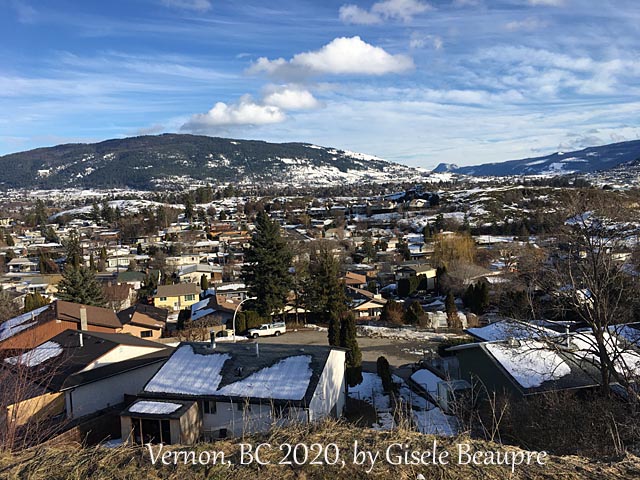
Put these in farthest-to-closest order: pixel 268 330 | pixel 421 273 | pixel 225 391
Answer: pixel 421 273 → pixel 268 330 → pixel 225 391

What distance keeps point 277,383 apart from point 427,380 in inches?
299

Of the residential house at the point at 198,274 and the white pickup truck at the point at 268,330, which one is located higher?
the white pickup truck at the point at 268,330

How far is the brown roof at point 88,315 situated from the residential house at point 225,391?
11.2 metres

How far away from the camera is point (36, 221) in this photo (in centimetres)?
10119

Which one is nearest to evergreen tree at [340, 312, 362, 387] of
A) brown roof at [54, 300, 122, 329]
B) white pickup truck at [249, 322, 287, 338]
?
white pickup truck at [249, 322, 287, 338]

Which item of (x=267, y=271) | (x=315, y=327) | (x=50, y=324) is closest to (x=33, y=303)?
(x=50, y=324)

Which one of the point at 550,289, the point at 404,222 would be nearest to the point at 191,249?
the point at 404,222

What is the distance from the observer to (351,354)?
717 inches

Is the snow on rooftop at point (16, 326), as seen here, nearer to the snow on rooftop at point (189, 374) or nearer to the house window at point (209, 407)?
the snow on rooftop at point (189, 374)

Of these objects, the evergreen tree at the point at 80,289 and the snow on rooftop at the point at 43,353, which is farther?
the evergreen tree at the point at 80,289

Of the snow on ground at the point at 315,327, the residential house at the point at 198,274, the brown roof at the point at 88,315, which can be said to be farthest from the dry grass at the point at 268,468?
the residential house at the point at 198,274

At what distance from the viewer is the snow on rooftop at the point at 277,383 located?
1133 cm

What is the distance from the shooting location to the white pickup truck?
88.2 feet

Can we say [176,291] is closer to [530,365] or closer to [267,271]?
[267,271]
